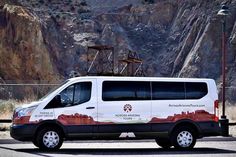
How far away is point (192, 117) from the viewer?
55.3 ft

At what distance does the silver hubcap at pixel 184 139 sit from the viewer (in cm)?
1680

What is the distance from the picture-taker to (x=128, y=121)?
53.8 ft

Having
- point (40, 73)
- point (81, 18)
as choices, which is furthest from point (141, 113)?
point (81, 18)

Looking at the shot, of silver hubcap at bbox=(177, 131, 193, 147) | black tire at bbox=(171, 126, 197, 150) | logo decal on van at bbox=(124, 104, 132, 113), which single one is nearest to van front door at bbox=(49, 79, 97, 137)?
logo decal on van at bbox=(124, 104, 132, 113)

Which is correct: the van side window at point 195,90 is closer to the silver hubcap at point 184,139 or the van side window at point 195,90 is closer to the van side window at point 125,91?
the silver hubcap at point 184,139

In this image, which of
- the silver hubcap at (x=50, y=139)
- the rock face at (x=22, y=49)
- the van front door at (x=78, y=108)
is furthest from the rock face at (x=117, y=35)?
the silver hubcap at (x=50, y=139)

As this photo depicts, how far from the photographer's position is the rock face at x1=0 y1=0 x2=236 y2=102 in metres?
59.7

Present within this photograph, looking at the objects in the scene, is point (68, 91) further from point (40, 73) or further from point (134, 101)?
point (40, 73)

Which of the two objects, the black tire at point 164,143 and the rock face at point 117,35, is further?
the rock face at point 117,35

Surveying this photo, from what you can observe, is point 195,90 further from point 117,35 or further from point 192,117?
point 117,35

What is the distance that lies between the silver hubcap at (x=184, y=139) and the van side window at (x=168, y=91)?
1.05 metres

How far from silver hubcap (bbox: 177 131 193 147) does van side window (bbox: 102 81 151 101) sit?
4.77 feet

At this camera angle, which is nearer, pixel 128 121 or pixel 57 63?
pixel 128 121

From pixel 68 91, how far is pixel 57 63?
47.3 meters
